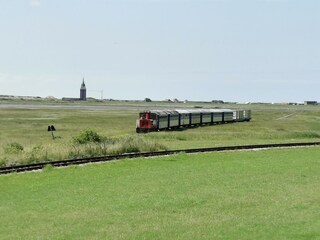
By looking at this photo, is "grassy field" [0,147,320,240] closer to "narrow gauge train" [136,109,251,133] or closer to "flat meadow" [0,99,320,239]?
"flat meadow" [0,99,320,239]

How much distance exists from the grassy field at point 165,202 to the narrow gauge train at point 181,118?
119ft

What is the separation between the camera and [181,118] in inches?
3100

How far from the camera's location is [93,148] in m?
40.4

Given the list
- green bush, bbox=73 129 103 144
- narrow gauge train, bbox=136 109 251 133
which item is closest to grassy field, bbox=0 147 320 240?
green bush, bbox=73 129 103 144

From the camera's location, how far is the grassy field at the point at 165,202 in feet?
49.6

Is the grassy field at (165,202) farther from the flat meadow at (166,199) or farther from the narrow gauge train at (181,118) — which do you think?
the narrow gauge train at (181,118)

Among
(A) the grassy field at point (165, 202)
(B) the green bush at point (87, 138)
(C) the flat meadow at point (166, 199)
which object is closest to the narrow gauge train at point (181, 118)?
(B) the green bush at point (87, 138)

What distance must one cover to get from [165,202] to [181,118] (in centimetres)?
5953

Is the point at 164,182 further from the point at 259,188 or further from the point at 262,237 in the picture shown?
the point at 262,237

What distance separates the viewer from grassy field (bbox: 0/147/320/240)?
49.6 ft

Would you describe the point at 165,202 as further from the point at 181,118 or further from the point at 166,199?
the point at 181,118

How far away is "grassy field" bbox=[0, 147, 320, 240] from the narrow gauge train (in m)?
36.3

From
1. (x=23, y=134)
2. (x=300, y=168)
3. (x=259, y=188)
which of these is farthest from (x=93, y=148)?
(x=23, y=134)

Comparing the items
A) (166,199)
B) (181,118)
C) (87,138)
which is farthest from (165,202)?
(181,118)
